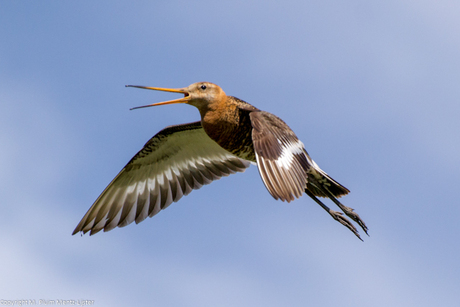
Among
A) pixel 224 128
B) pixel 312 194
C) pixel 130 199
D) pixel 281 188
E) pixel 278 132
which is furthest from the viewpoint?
pixel 130 199

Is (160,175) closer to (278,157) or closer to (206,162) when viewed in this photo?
(206,162)

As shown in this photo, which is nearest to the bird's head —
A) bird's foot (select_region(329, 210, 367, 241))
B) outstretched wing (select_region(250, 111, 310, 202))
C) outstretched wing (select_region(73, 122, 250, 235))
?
outstretched wing (select_region(250, 111, 310, 202))

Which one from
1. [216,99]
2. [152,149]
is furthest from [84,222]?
[216,99]

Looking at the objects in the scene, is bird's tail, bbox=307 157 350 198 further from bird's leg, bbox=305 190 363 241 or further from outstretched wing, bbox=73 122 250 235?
outstretched wing, bbox=73 122 250 235

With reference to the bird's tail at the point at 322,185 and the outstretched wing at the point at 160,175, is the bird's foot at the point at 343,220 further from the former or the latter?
the outstretched wing at the point at 160,175

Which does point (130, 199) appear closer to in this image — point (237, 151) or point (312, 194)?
point (237, 151)

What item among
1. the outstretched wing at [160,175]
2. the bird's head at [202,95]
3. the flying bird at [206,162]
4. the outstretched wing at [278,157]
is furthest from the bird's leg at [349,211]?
the bird's head at [202,95]

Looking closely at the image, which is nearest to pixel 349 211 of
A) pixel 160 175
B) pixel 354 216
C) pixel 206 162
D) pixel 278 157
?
pixel 354 216
